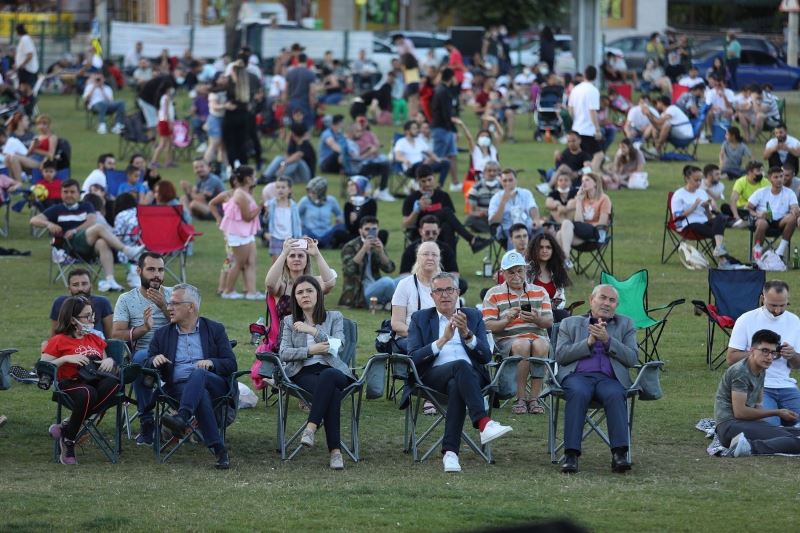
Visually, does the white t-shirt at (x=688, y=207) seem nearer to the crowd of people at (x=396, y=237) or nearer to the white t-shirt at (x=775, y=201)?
the crowd of people at (x=396, y=237)

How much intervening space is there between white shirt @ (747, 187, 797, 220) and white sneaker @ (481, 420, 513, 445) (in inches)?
348

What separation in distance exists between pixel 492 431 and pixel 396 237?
10.7m

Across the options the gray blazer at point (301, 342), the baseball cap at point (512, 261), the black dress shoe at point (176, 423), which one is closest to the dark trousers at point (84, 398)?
the black dress shoe at point (176, 423)

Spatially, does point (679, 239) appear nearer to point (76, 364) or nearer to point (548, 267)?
point (548, 267)

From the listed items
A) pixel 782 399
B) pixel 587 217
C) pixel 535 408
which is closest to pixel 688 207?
pixel 587 217

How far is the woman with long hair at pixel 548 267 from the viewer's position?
37.8 ft

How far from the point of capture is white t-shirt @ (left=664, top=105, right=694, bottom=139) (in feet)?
85.1

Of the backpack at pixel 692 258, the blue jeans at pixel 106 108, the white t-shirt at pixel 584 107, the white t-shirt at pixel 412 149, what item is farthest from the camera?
the blue jeans at pixel 106 108

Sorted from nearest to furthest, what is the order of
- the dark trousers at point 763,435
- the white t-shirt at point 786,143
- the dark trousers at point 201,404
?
the dark trousers at point 201,404 → the dark trousers at point 763,435 → the white t-shirt at point 786,143

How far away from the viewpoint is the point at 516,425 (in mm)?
10352

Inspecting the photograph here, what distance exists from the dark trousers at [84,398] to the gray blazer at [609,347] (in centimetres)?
277

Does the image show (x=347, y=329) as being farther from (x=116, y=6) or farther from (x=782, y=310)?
(x=116, y=6)

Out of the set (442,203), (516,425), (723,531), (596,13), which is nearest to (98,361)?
(516,425)

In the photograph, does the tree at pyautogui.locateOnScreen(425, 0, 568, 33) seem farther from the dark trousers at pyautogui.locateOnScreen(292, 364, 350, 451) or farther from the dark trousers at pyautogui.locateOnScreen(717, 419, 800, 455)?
the dark trousers at pyautogui.locateOnScreen(292, 364, 350, 451)
